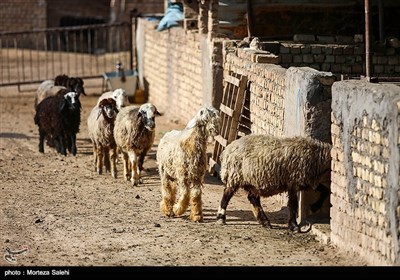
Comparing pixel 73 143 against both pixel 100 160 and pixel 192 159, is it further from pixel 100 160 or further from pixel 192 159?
pixel 192 159

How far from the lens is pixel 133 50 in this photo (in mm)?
25000

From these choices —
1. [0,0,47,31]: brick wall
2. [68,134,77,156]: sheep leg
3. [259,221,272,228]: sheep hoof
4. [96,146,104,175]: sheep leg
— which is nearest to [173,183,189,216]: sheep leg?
[259,221,272,228]: sheep hoof

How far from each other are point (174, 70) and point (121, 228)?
899 cm

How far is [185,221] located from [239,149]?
1.22 meters

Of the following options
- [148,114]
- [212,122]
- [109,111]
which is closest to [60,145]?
[109,111]

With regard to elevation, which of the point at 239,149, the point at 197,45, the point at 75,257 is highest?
the point at 197,45

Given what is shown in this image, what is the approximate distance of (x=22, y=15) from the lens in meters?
30.5

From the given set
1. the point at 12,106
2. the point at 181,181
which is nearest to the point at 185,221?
the point at 181,181

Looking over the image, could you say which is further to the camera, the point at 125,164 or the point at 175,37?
the point at 175,37

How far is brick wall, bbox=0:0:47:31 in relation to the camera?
99.9 feet

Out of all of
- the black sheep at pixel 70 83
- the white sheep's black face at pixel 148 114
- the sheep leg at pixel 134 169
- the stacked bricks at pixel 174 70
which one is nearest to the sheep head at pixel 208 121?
the white sheep's black face at pixel 148 114

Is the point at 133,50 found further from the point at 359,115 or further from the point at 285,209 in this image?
the point at 359,115

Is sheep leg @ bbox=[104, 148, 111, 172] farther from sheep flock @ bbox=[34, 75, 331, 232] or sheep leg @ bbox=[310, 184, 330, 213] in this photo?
sheep leg @ bbox=[310, 184, 330, 213]

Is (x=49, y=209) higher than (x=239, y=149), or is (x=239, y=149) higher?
(x=239, y=149)
